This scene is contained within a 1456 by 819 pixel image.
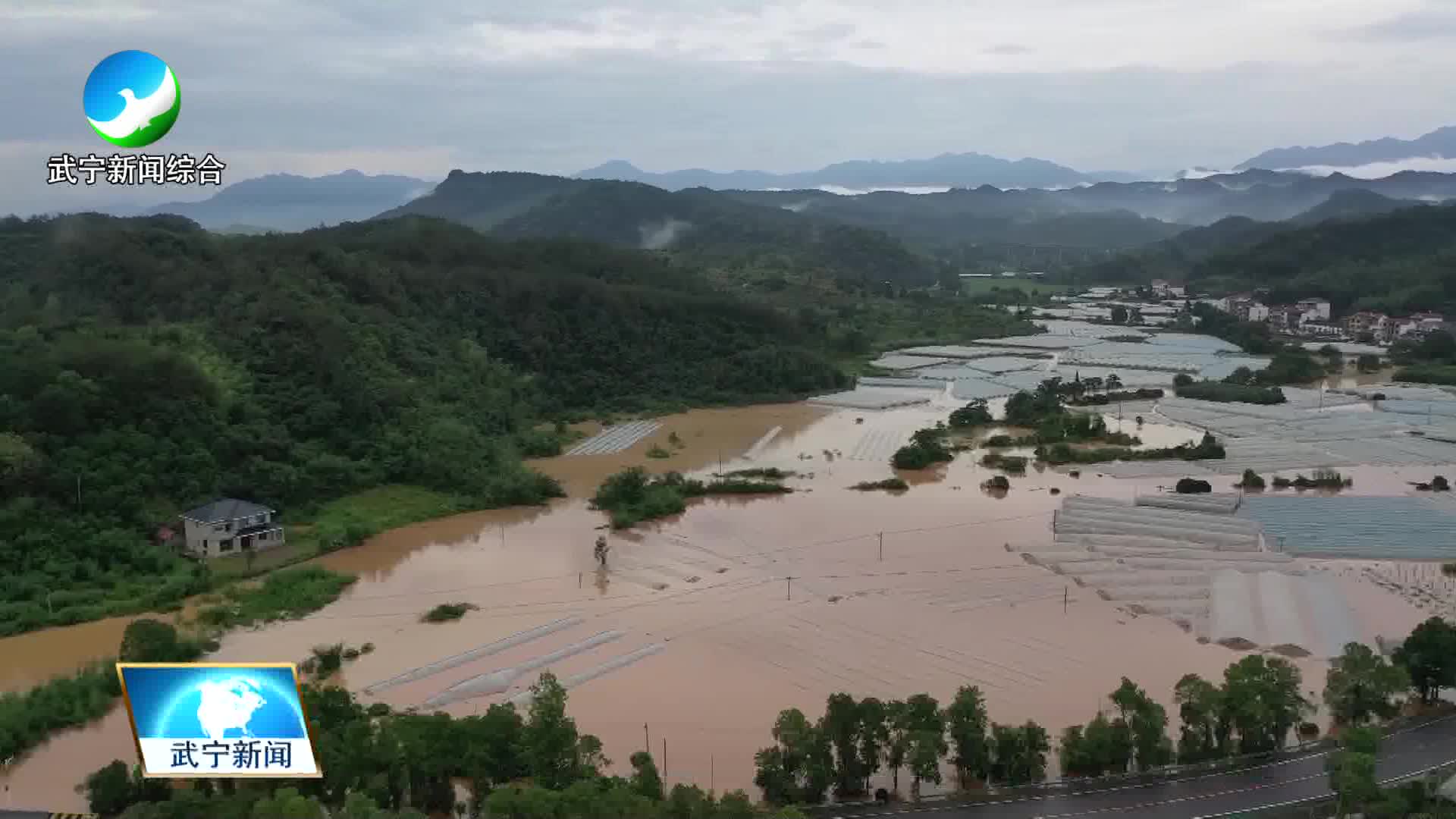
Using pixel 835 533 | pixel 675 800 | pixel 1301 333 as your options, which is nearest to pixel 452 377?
pixel 835 533

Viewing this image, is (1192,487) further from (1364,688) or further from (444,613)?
(444,613)

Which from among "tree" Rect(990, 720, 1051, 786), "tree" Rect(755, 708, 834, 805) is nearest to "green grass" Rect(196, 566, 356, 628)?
"tree" Rect(755, 708, 834, 805)

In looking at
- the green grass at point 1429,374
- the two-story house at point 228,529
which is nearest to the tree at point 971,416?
the green grass at point 1429,374

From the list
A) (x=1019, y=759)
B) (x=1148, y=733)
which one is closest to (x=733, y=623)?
(x=1019, y=759)

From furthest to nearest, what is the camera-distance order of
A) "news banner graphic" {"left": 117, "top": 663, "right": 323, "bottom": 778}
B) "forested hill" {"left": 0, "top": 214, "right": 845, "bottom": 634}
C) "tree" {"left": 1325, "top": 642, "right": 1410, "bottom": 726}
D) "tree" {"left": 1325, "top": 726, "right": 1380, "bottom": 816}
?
"forested hill" {"left": 0, "top": 214, "right": 845, "bottom": 634}, "tree" {"left": 1325, "top": 642, "right": 1410, "bottom": 726}, "tree" {"left": 1325, "top": 726, "right": 1380, "bottom": 816}, "news banner graphic" {"left": 117, "top": 663, "right": 323, "bottom": 778}

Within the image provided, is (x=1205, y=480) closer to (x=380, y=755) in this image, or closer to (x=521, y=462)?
(x=521, y=462)

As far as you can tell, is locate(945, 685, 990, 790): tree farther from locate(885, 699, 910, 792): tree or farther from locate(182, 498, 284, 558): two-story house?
locate(182, 498, 284, 558): two-story house
